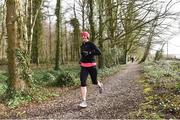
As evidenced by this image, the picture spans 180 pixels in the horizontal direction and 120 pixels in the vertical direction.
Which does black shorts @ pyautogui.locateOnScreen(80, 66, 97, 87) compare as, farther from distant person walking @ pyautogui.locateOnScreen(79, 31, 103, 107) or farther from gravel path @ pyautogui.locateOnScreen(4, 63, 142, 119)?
gravel path @ pyautogui.locateOnScreen(4, 63, 142, 119)

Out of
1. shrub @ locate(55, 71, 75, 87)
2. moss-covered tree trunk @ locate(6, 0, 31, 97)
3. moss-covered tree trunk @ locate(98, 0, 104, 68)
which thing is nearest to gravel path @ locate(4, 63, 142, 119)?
moss-covered tree trunk @ locate(6, 0, 31, 97)

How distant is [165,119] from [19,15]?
21.0 feet

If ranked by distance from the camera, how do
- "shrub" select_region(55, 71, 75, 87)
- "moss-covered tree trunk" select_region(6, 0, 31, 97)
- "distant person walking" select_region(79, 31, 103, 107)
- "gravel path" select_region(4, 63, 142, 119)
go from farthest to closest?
"shrub" select_region(55, 71, 75, 87)
"moss-covered tree trunk" select_region(6, 0, 31, 97)
"distant person walking" select_region(79, 31, 103, 107)
"gravel path" select_region(4, 63, 142, 119)

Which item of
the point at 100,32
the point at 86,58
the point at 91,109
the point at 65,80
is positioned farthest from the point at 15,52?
the point at 100,32

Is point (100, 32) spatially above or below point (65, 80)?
above

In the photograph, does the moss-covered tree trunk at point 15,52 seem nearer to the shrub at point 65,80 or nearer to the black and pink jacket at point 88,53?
the black and pink jacket at point 88,53

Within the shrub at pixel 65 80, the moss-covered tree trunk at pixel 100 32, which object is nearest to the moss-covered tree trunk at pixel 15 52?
the shrub at pixel 65 80

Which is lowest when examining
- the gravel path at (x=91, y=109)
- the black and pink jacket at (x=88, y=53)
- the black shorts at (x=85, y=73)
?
the gravel path at (x=91, y=109)

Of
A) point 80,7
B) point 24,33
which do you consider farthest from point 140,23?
point 24,33

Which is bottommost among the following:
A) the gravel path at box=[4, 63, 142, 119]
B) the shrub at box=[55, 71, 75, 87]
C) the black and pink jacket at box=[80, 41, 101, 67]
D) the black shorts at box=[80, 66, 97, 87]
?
the gravel path at box=[4, 63, 142, 119]

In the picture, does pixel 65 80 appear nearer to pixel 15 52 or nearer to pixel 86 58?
pixel 15 52

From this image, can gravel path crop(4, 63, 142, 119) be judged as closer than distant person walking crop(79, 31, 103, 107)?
Yes

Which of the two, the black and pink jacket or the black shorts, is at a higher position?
the black and pink jacket

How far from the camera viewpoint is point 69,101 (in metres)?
10.2
